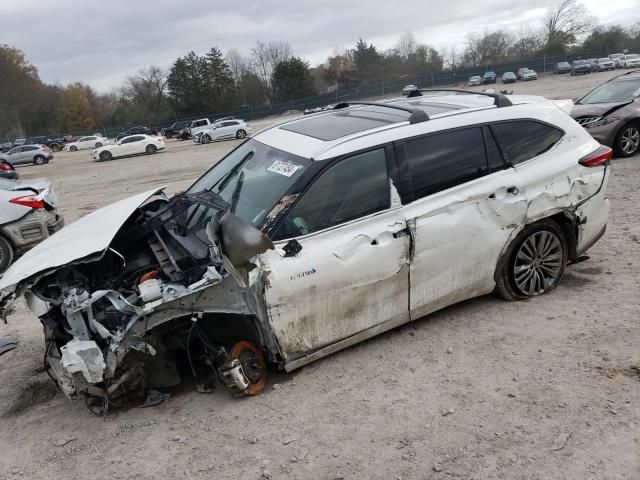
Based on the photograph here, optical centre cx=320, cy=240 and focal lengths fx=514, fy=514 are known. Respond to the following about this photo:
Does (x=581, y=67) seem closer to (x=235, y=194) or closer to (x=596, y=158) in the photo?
(x=596, y=158)

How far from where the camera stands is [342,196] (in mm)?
3748

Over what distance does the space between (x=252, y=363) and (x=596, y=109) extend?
953 centimetres

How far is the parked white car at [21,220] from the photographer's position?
25.0 ft

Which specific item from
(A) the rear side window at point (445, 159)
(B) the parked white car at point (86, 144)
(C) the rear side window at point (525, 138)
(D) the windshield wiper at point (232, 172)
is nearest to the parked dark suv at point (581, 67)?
(B) the parked white car at point (86, 144)

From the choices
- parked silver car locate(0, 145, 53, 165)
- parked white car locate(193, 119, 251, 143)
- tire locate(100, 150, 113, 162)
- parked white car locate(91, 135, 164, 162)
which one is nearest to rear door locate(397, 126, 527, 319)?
parked white car locate(91, 135, 164, 162)

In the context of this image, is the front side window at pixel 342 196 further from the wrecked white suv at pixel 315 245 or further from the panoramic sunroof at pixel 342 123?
the panoramic sunroof at pixel 342 123

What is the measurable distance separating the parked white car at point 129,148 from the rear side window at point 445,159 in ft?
98.3

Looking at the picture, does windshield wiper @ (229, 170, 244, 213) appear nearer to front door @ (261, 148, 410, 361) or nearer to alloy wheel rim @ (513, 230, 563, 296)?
front door @ (261, 148, 410, 361)

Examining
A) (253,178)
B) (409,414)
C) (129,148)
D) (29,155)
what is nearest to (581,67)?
(129,148)

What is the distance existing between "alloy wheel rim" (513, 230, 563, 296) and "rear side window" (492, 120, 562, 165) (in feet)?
2.28

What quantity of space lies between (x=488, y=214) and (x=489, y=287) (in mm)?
692

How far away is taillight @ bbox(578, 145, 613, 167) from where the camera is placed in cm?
450

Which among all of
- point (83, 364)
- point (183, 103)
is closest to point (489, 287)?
point (83, 364)

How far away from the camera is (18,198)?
774 cm
